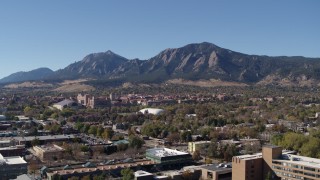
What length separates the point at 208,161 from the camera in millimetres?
36531

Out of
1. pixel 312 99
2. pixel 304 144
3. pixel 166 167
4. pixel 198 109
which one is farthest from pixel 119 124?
pixel 312 99

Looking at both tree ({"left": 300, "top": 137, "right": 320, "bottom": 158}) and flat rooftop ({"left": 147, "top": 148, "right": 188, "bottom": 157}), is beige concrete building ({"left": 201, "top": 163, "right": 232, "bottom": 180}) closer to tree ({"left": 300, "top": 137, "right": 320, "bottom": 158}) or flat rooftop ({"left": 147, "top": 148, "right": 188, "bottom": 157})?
flat rooftop ({"left": 147, "top": 148, "right": 188, "bottom": 157})

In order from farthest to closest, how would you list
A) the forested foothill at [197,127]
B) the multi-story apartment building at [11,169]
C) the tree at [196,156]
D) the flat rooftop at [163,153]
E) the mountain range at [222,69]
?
the mountain range at [222,69] < the forested foothill at [197,127] < the tree at [196,156] < the flat rooftop at [163,153] < the multi-story apartment building at [11,169]

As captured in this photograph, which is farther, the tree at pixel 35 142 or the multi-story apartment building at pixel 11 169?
the tree at pixel 35 142

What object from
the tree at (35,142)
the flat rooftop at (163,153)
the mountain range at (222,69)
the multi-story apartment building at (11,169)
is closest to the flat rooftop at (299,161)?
the flat rooftop at (163,153)

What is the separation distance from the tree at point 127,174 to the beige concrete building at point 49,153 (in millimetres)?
9944

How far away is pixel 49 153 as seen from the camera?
38875 mm

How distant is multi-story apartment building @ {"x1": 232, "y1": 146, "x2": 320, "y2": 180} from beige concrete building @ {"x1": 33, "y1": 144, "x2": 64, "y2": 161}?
1773cm

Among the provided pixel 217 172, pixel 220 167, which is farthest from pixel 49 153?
pixel 217 172

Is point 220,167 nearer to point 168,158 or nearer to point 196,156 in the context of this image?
point 168,158

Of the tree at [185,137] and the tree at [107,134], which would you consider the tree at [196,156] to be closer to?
the tree at [185,137]

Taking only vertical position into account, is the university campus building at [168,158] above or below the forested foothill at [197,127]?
below

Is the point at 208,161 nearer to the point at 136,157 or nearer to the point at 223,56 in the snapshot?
the point at 136,157

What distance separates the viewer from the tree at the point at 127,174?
29.6 meters
